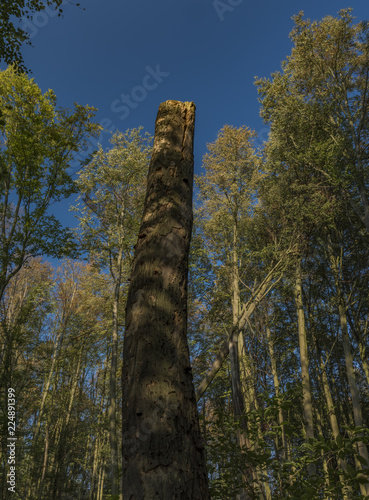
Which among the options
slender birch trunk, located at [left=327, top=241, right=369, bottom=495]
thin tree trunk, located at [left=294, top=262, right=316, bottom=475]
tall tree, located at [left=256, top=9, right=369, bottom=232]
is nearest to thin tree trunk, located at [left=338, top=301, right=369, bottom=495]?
slender birch trunk, located at [left=327, top=241, right=369, bottom=495]

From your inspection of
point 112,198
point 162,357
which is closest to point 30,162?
point 112,198

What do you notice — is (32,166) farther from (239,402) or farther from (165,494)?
(165,494)

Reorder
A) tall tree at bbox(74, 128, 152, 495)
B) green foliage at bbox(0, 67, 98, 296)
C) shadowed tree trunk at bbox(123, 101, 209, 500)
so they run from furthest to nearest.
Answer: tall tree at bbox(74, 128, 152, 495) < green foliage at bbox(0, 67, 98, 296) < shadowed tree trunk at bbox(123, 101, 209, 500)

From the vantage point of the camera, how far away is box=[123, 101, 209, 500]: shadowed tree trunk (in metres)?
1.12

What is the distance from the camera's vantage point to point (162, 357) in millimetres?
1358

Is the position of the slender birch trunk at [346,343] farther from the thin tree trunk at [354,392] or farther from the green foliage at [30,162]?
the green foliage at [30,162]

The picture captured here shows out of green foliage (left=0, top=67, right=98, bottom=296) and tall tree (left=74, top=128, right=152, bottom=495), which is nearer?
green foliage (left=0, top=67, right=98, bottom=296)

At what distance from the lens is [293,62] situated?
1225 centimetres

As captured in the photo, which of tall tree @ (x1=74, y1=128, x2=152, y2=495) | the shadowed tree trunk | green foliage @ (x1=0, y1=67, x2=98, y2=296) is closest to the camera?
the shadowed tree trunk

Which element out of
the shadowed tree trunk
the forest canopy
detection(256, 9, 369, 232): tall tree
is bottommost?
the shadowed tree trunk

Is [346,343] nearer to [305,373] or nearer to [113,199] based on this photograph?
[305,373]

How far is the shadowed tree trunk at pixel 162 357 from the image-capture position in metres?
1.12

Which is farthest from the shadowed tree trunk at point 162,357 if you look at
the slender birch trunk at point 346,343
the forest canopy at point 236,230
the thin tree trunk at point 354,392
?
the slender birch trunk at point 346,343

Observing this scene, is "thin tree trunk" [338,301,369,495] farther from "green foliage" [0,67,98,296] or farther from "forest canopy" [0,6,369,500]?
"green foliage" [0,67,98,296]
